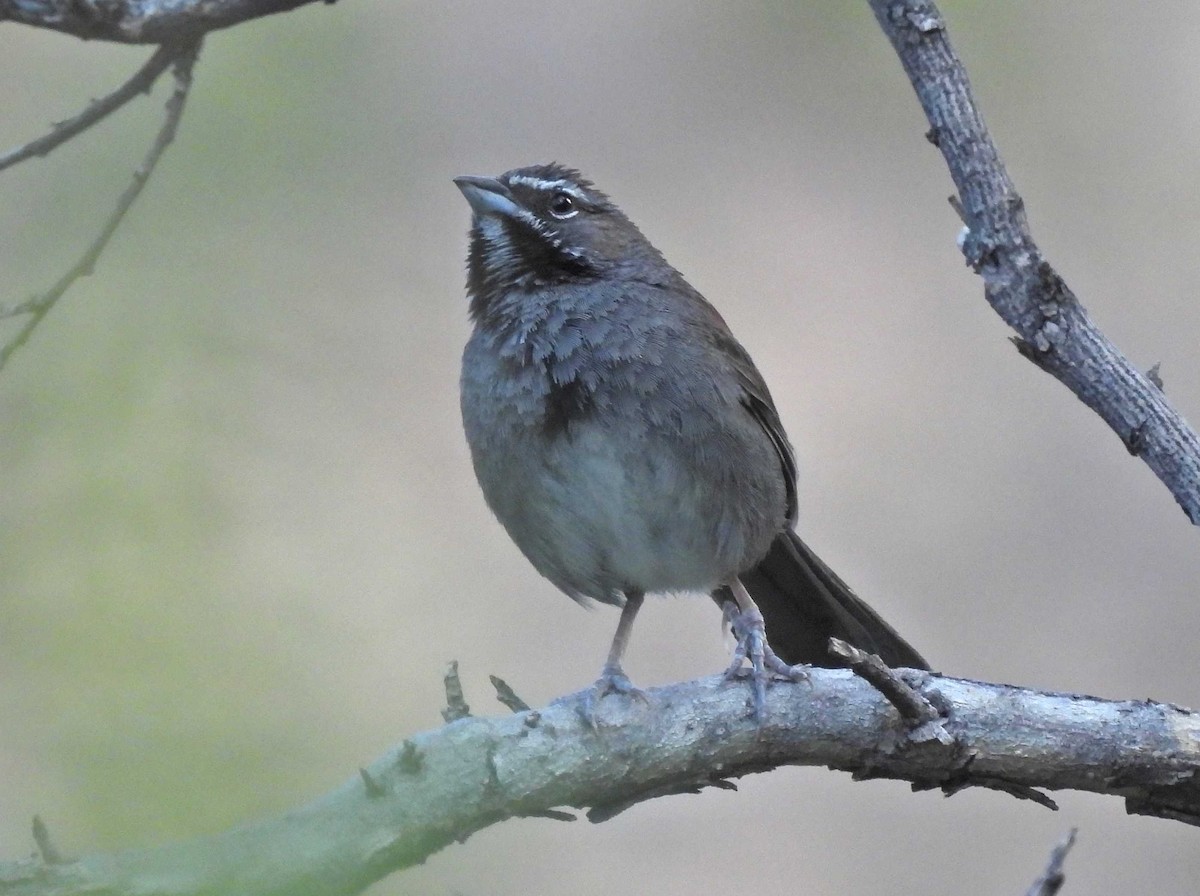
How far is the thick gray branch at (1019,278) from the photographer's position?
147 inches

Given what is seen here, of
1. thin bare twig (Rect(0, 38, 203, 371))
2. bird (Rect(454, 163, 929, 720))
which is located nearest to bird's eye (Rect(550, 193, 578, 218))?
bird (Rect(454, 163, 929, 720))

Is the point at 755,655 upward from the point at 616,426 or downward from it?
downward

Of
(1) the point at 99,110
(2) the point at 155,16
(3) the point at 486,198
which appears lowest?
(1) the point at 99,110

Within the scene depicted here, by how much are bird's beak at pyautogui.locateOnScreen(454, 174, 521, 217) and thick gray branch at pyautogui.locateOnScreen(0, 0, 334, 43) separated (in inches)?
45.5

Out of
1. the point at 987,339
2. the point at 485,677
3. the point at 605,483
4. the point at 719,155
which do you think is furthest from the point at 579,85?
the point at 605,483

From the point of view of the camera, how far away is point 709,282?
8.30 metres

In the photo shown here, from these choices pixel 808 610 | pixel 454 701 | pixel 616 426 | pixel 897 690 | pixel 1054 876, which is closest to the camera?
pixel 1054 876

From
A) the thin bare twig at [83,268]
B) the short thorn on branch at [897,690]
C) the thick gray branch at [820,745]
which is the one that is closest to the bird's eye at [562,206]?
the thick gray branch at [820,745]

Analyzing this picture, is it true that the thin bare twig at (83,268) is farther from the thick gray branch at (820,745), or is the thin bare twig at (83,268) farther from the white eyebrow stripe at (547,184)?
the white eyebrow stripe at (547,184)

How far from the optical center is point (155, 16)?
13.3 feet

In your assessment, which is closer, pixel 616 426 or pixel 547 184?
pixel 616 426

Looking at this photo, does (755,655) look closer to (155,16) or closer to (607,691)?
(607,691)

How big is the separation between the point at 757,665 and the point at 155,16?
2.59 meters

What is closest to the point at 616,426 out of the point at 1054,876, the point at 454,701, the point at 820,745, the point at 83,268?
the point at 820,745
